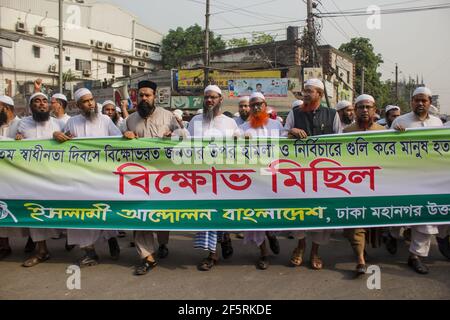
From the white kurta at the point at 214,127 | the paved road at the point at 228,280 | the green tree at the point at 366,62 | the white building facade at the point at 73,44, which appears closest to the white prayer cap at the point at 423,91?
the paved road at the point at 228,280

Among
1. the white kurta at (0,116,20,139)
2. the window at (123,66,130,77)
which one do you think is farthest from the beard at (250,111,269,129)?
the window at (123,66,130,77)

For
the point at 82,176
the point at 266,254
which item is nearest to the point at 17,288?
the point at 82,176

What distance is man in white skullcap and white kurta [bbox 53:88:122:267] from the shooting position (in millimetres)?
4484

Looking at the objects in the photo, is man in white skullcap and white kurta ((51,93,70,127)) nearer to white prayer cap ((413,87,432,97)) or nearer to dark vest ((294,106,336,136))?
dark vest ((294,106,336,136))

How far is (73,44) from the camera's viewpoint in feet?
121

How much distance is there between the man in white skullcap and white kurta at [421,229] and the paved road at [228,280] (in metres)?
0.11

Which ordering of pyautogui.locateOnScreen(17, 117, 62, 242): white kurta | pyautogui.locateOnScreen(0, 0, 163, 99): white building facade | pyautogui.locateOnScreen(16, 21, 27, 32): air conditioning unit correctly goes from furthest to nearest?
pyautogui.locateOnScreen(16, 21, 27, 32): air conditioning unit
pyautogui.locateOnScreen(0, 0, 163, 99): white building facade
pyautogui.locateOnScreen(17, 117, 62, 242): white kurta

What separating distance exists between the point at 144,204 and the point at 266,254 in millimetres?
1384

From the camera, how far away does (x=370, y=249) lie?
4988 millimetres

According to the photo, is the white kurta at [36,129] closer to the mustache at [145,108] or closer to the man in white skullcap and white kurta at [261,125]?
the mustache at [145,108]

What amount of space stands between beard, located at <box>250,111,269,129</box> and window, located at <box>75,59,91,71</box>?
36565mm

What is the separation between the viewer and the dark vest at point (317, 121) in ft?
14.5

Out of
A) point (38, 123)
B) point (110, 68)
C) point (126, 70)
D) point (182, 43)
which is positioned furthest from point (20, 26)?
point (38, 123)
